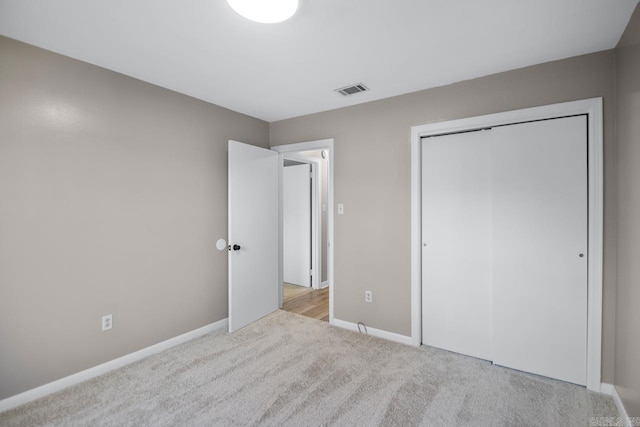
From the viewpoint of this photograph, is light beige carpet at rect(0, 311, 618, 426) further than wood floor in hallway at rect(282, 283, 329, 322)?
No

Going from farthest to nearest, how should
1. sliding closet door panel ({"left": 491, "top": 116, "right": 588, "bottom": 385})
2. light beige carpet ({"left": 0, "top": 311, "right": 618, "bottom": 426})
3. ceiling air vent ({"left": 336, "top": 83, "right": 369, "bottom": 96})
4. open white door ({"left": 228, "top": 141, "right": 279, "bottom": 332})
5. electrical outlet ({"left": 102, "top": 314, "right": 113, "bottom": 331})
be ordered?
open white door ({"left": 228, "top": 141, "right": 279, "bottom": 332}) → ceiling air vent ({"left": 336, "top": 83, "right": 369, "bottom": 96}) → electrical outlet ({"left": 102, "top": 314, "right": 113, "bottom": 331}) → sliding closet door panel ({"left": 491, "top": 116, "right": 588, "bottom": 385}) → light beige carpet ({"left": 0, "top": 311, "right": 618, "bottom": 426})

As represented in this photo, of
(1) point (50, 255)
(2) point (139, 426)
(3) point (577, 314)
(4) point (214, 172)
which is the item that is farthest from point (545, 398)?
(1) point (50, 255)

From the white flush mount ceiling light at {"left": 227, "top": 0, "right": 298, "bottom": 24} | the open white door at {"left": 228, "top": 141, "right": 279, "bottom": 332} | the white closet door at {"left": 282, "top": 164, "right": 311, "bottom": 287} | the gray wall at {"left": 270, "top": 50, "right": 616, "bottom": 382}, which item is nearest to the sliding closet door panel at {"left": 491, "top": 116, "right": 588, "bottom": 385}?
the gray wall at {"left": 270, "top": 50, "right": 616, "bottom": 382}

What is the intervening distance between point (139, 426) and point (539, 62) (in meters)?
3.62

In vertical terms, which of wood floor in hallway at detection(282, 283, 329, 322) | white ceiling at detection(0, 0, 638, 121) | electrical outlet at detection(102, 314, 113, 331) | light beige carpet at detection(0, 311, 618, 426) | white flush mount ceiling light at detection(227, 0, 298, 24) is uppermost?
white ceiling at detection(0, 0, 638, 121)

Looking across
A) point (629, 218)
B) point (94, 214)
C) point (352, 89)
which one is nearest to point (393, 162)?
point (352, 89)

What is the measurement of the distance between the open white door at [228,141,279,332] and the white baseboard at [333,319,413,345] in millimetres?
925

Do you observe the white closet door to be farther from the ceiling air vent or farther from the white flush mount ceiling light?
the white flush mount ceiling light

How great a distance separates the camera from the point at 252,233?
3.44m

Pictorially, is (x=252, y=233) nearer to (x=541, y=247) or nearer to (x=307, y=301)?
(x=307, y=301)

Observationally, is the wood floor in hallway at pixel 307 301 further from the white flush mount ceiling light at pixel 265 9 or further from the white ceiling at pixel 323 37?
the white flush mount ceiling light at pixel 265 9

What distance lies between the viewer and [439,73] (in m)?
2.47

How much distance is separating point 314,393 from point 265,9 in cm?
238

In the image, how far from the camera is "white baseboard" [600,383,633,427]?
178cm
